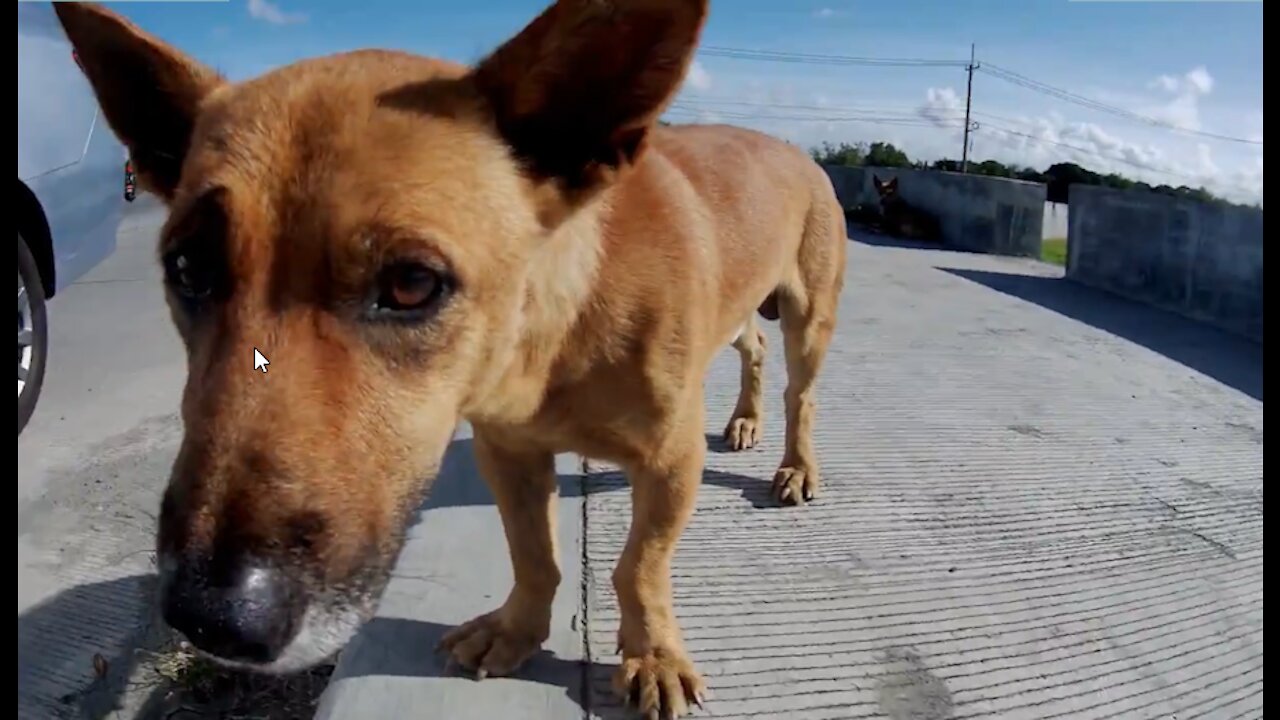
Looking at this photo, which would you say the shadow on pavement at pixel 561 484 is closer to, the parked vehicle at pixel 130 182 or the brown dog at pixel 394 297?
the brown dog at pixel 394 297

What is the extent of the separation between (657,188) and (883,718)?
1.65 metres

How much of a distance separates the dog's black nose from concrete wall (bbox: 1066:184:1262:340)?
1856 mm

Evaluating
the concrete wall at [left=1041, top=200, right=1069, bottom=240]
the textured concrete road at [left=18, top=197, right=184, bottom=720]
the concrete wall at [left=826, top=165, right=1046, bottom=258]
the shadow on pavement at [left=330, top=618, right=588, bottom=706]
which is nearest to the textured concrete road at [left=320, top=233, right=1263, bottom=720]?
the shadow on pavement at [left=330, top=618, right=588, bottom=706]

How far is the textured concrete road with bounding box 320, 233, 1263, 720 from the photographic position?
2689 millimetres

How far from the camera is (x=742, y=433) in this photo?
4.66m

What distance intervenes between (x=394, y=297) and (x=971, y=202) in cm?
1000

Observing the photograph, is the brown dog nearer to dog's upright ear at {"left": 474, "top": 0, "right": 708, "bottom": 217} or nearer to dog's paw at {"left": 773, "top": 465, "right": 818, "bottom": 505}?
dog's upright ear at {"left": 474, "top": 0, "right": 708, "bottom": 217}

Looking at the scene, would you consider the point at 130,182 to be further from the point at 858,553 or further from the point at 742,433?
the point at 742,433

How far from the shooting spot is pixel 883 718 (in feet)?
8.46

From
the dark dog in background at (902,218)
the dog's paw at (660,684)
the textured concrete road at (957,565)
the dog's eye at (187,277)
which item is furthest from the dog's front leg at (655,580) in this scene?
the dark dog in background at (902,218)

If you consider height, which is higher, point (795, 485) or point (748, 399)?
point (748, 399)

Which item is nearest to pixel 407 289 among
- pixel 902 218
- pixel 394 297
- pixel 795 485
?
pixel 394 297

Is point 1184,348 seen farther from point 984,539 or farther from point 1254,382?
point 984,539
